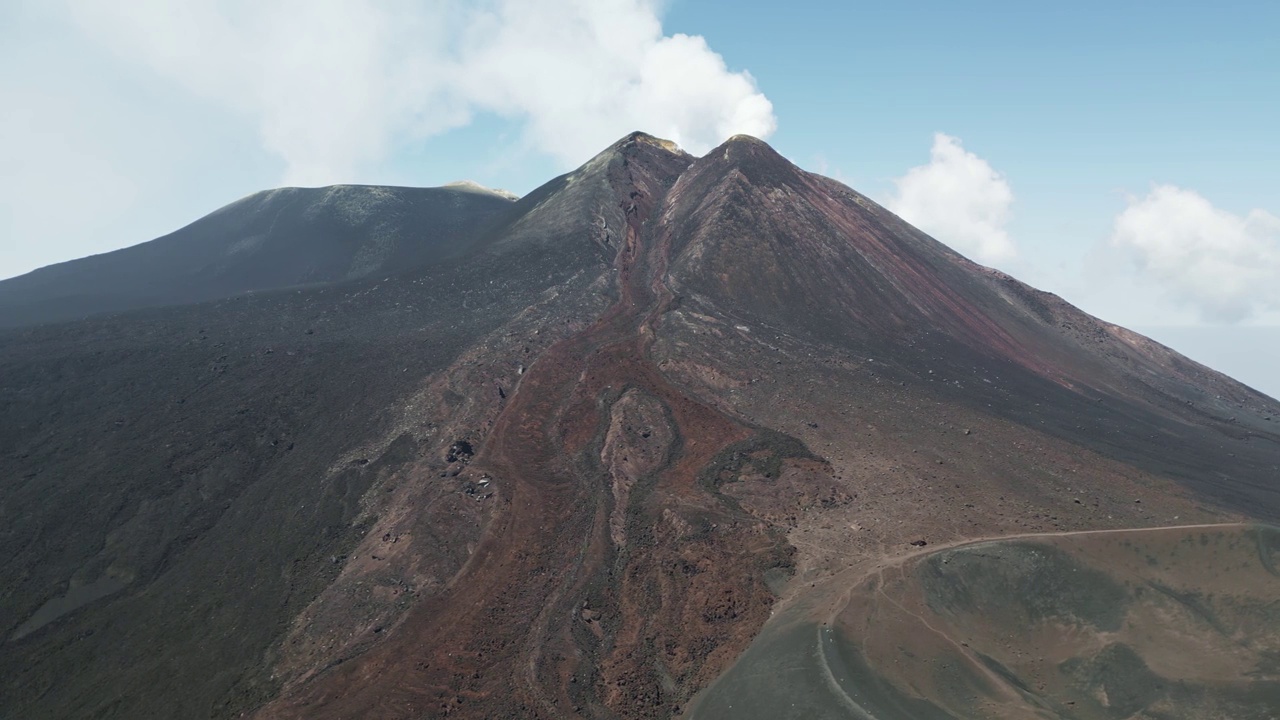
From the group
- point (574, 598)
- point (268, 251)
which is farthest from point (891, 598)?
point (268, 251)

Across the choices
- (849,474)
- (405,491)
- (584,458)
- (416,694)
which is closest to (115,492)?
(405,491)

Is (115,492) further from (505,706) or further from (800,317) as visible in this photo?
(800,317)

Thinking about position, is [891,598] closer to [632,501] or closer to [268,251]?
[632,501]

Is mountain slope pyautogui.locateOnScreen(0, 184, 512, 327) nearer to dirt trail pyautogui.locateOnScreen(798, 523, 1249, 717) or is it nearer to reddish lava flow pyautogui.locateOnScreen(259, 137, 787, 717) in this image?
reddish lava flow pyautogui.locateOnScreen(259, 137, 787, 717)

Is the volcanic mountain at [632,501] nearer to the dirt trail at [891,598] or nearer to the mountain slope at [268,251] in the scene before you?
the dirt trail at [891,598]

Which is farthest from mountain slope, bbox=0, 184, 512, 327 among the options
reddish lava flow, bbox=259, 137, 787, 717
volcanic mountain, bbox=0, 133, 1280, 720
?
reddish lava flow, bbox=259, 137, 787, 717
